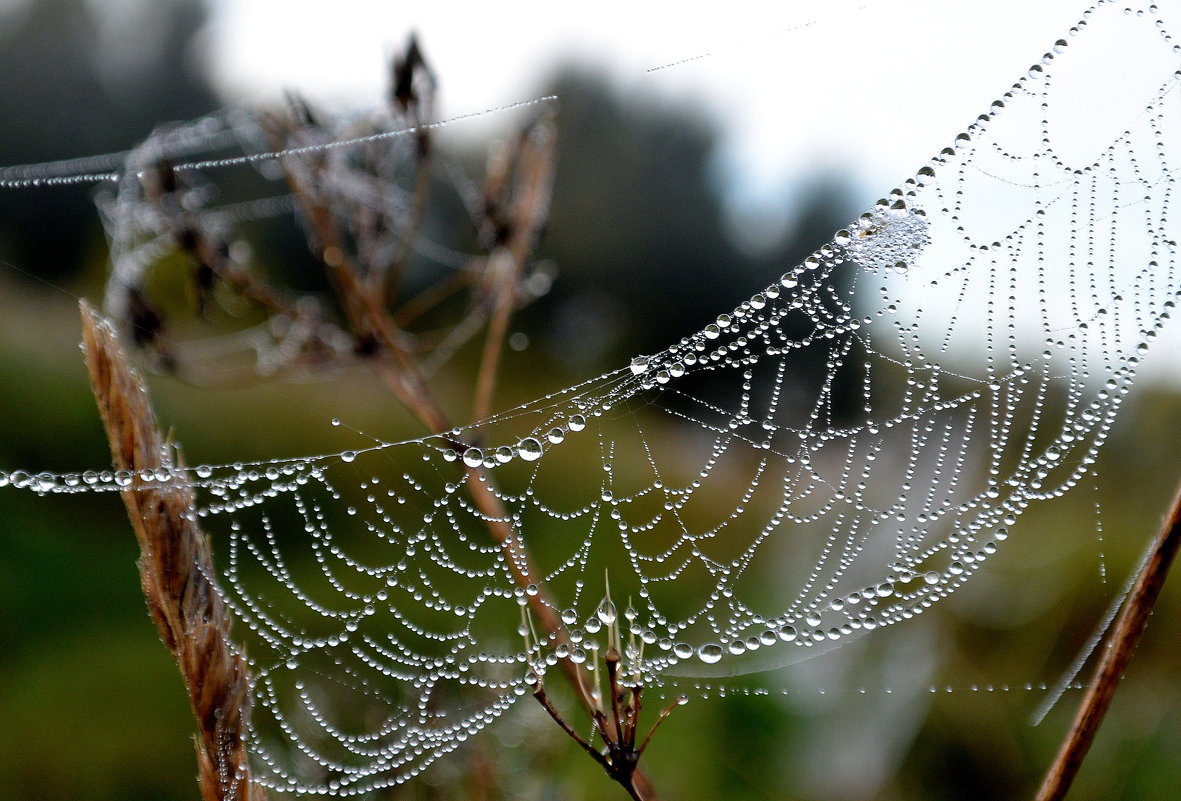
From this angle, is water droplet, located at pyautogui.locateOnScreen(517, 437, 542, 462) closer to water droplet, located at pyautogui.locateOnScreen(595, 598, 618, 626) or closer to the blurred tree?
water droplet, located at pyautogui.locateOnScreen(595, 598, 618, 626)

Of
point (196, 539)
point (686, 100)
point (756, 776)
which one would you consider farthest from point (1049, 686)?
point (686, 100)

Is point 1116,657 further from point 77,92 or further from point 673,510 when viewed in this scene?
point 77,92

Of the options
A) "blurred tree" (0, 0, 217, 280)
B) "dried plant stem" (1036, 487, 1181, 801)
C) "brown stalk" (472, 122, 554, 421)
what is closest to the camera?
"dried plant stem" (1036, 487, 1181, 801)

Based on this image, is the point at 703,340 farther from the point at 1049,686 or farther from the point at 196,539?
the point at 1049,686

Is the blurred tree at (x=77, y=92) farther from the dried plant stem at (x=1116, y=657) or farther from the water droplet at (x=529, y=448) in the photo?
the dried plant stem at (x=1116, y=657)

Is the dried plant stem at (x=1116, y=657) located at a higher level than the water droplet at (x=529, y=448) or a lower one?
lower

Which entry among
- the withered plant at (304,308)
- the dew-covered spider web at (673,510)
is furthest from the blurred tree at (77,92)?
the withered plant at (304,308)

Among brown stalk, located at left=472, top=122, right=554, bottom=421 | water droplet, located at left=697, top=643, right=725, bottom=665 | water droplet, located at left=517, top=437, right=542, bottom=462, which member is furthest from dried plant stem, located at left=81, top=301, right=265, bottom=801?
brown stalk, located at left=472, top=122, right=554, bottom=421
